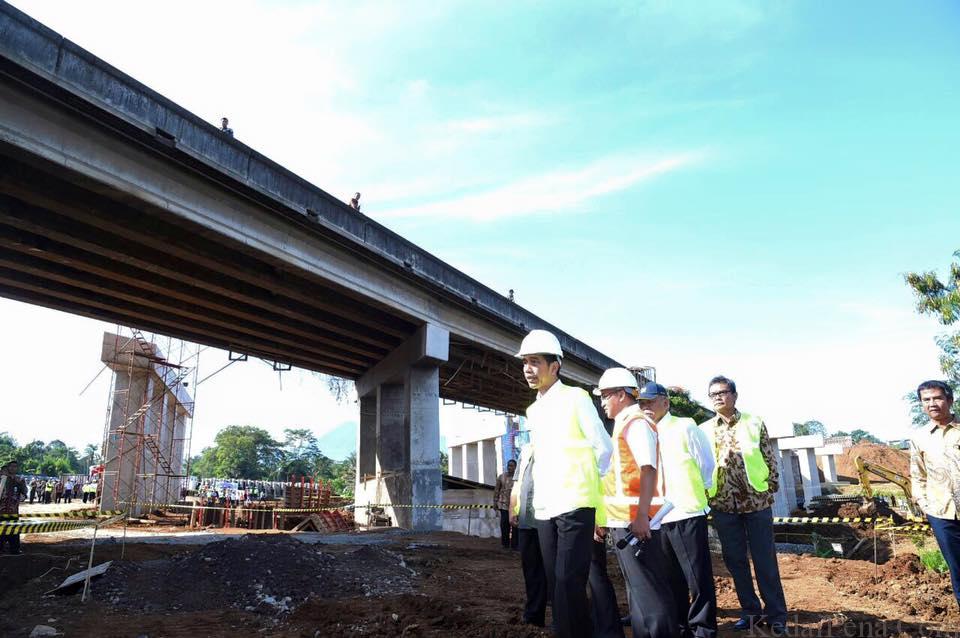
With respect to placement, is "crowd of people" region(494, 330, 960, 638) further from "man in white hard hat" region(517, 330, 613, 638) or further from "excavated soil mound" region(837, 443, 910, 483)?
"excavated soil mound" region(837, 443, 910, 483)

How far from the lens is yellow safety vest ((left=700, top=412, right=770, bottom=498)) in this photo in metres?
4.57

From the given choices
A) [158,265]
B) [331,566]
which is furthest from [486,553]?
[158,265]

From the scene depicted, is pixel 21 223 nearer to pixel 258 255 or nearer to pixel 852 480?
pixel 258 255

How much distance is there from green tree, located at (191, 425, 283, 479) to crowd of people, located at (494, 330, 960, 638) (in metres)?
80.9

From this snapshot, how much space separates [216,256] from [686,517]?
33.7ft

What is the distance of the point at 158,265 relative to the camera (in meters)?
11.5

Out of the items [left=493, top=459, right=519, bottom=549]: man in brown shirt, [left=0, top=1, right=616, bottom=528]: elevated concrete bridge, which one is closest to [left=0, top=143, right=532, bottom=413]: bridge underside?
[left=0, top=1, right=616, bottom=528]: elevated concrete bridge

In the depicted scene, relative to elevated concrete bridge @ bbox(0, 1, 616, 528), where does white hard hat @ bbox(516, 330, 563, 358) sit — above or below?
below

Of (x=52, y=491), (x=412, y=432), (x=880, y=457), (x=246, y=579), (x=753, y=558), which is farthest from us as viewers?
(x=880, y=457)

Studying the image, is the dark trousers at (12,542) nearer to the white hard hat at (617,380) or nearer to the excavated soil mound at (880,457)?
the white hard hat at (617,380)

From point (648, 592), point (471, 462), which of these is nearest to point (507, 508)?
Answer: point (648, 592)

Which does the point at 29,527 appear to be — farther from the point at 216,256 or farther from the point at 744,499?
the point at 744,499

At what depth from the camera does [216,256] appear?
11.6 metres

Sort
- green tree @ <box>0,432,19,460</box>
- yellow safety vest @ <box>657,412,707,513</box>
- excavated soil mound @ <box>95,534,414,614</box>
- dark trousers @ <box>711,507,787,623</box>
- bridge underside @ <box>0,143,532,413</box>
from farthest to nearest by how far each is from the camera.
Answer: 1. green tree @ <box>0,432,19,460</box>
2. bridge underside @ <box>0,143,532,413</box>
3. excavated soil mound @ <box>95,534,414,614</box>
4. dark trousers @ <box>711,507,787,623</box>
5. yellow safety vest @ <box>657,412,707,513</box>
